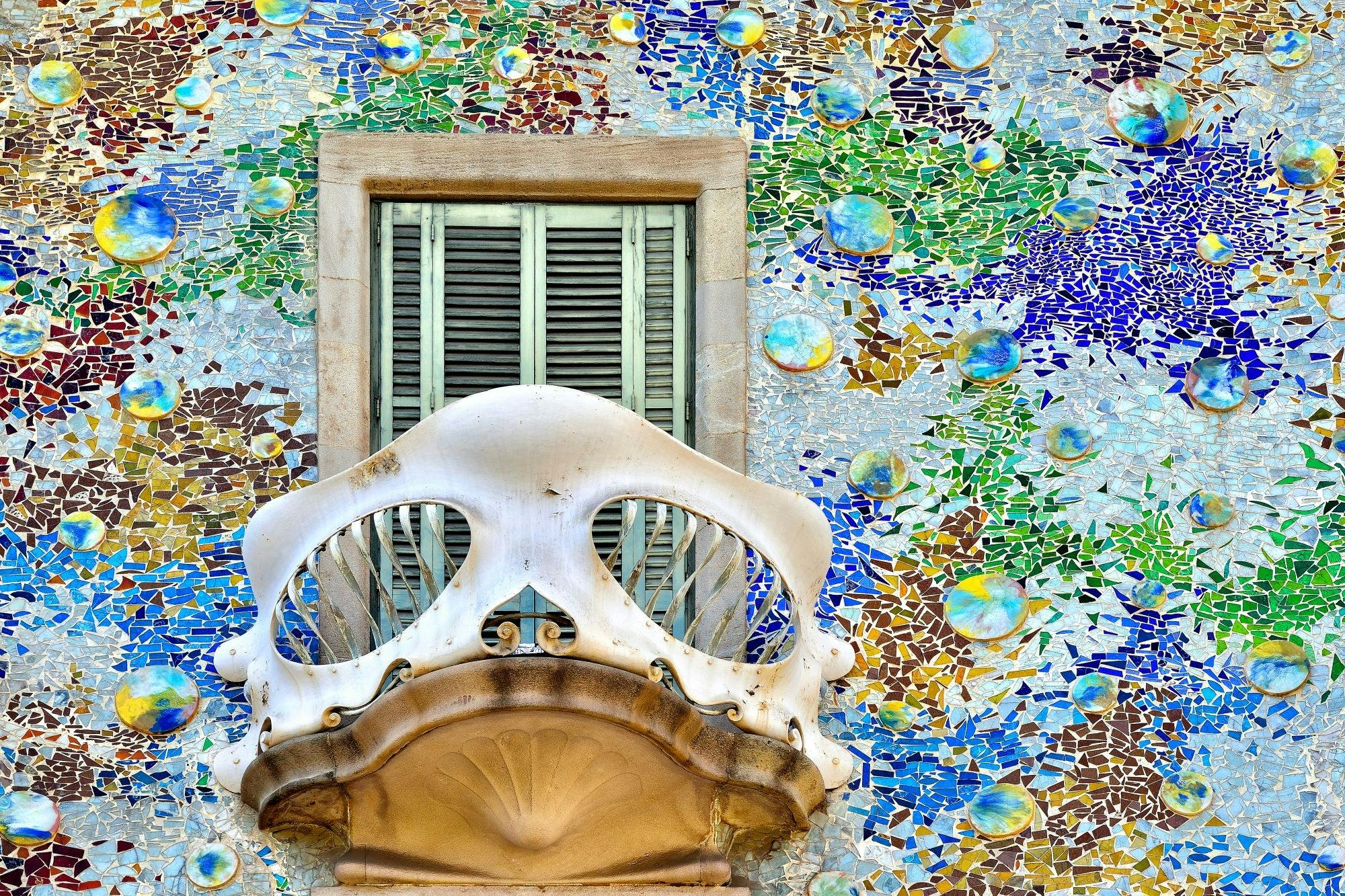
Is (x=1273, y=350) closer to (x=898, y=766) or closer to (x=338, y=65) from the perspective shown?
(x=898, y=766)

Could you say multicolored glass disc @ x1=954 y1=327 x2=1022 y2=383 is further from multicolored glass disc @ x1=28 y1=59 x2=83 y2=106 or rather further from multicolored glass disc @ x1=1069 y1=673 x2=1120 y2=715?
multicolored glass disc @ x1=28 y1=59 x2=83 y2=106

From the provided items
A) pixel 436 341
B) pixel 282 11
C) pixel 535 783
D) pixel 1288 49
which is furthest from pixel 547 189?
pixel 1288 49

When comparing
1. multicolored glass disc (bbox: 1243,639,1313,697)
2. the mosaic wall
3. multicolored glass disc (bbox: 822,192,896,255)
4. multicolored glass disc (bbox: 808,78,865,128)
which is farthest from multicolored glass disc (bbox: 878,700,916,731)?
multicolored glass disc (bbox: 808,78,865,128)

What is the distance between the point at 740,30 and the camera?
10.5m

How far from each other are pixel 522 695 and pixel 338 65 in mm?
2708

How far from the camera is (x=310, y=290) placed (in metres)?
10.1

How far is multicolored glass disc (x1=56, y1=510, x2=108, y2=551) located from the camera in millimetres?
9812

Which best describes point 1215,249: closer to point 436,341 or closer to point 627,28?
point 627,28

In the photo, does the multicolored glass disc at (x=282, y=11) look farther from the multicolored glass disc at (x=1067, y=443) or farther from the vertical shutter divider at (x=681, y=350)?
the multicolored glass disc at (x=1067, y=443)

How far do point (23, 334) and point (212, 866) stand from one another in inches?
78.5

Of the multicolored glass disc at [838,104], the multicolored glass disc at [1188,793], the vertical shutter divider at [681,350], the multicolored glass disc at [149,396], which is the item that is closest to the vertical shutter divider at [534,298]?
the vertical shutter divider at [681,350]

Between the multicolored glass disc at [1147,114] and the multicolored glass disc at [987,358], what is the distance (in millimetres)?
938

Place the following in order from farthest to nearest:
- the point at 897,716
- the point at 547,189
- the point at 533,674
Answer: the point at 547,189, the point at 897,716, the point at 533,674

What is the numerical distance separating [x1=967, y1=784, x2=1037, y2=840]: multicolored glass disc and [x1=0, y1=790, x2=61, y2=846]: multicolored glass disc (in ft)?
9.84
